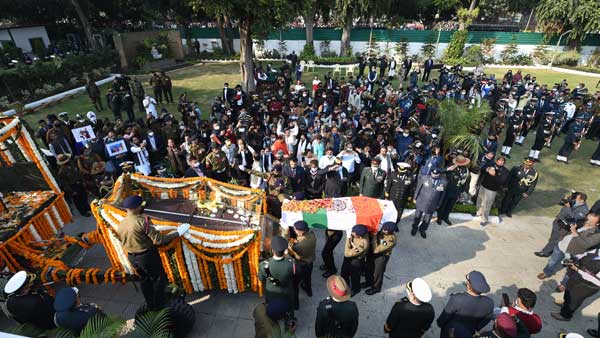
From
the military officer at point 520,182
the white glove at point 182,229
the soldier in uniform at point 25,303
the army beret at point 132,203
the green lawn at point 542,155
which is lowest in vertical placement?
the green lawn at point 542,155

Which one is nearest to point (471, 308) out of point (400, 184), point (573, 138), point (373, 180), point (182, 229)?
point (400, 184)

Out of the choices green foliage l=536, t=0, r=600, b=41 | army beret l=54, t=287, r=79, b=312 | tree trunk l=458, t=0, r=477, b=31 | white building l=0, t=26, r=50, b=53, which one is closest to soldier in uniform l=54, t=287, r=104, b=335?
army beret l=54, t=287, r=79, b=312

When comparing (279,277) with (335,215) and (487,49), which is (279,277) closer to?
(335,215)

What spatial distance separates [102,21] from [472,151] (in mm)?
37210

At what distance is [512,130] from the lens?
437 inches

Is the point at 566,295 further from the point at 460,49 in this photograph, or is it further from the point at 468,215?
the point at 460,49

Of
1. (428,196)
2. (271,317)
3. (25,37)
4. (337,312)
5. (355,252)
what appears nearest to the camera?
(271,317)

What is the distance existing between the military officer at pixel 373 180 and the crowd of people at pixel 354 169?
0.03 meters

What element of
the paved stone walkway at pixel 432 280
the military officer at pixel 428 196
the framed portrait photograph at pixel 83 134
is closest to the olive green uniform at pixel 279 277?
the paved stone walkway at pixel 432 280

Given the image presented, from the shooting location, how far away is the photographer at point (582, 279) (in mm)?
4828

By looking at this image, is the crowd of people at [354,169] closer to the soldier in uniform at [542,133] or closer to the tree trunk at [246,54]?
the soldier in uniform at [542,133]

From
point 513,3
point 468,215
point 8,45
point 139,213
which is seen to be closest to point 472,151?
point 468,215

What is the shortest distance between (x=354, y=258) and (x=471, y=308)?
1855mm

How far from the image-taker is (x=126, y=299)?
224 inches
